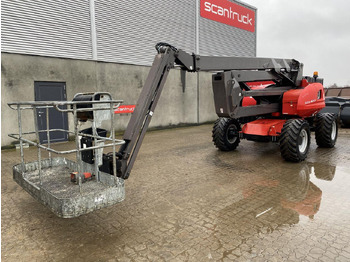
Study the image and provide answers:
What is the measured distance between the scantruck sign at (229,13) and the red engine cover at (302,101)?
9834mm

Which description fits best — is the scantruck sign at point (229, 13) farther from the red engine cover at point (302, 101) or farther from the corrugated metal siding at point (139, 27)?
the red engine cover at point (302, 101)

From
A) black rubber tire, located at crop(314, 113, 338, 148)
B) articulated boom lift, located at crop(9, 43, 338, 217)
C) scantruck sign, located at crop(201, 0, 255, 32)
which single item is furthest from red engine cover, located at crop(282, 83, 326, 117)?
scantruck sign, located at crop(201, 0, 255, 32)

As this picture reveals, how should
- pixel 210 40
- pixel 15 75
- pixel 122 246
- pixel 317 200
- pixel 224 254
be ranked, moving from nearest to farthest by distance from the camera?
pixel 224 254 → pixel 122 246 → pixel 317 200 → pixel 15 75 → pixel 210 40

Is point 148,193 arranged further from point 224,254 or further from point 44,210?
point 224,254

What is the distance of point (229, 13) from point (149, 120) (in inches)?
582

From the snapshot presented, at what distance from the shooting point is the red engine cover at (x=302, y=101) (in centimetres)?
720

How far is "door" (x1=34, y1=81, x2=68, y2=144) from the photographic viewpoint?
986 centimetres

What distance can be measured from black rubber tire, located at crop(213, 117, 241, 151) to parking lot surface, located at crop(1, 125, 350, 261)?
62.4 inches

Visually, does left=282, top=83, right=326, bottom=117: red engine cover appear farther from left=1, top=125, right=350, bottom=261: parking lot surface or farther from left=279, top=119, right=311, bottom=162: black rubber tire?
left=1, top=125, right=350, bottom=261: parking lot surface

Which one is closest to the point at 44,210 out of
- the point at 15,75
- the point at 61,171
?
the point at 61,171

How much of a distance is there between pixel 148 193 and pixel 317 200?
2.78 m

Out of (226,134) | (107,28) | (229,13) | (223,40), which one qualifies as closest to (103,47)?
(107,28)

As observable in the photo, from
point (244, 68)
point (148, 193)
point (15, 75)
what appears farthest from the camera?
point (15, 75)

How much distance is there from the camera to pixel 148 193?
485 cm
